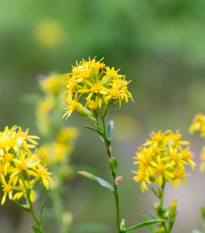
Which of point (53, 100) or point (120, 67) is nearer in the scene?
point (53, 100)

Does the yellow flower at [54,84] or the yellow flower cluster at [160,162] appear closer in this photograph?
the yellow flower cluster at [160,162]

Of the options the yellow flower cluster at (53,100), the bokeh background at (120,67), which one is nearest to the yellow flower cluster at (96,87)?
the yellow flower cluster at (53,100)

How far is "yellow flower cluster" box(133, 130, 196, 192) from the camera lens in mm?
1661

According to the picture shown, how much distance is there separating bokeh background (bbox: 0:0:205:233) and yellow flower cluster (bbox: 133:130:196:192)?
13.0 feet

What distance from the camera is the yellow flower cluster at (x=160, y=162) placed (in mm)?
1661

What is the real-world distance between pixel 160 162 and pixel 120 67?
20.3 ft

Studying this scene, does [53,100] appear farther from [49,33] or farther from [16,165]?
[49,33]

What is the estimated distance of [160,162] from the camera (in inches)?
66.3

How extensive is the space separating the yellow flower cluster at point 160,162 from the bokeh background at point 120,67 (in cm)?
396

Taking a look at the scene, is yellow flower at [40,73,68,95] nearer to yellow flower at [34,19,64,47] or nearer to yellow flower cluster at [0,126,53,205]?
yellow flower cluster at [0,126,53,205]

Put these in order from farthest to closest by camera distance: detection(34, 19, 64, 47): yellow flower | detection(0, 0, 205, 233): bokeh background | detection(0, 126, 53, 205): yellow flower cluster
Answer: detection(34, 19, 64, 47): yellow flower < detection(0, 0, 205, 233): bokeh background < detection(0, 126, 53, 205): yellow flower cluster

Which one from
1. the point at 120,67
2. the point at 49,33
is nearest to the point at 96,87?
the point at 120,67

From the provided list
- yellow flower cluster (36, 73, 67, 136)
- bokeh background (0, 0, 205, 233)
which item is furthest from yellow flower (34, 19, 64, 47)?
yellow flower cluster (36, 73, 67, 136)

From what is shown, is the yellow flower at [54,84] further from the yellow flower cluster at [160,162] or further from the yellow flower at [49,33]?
the yellow flower at [49,33]
